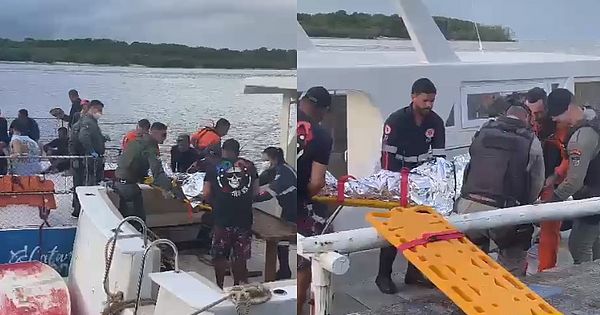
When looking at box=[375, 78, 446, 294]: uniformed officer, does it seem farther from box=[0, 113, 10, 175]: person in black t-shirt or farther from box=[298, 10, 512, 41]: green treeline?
box=[0, 113, 10, 175]: person in black t-shirt

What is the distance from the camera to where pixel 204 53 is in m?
3.04

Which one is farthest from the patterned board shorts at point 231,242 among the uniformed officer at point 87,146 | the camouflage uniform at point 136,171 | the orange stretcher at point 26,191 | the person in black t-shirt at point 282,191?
the orange stretcher at point 26,191

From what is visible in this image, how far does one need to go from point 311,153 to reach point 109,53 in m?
1.01

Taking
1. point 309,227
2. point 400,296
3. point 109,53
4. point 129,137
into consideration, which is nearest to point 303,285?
point 309,227

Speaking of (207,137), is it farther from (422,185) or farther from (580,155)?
(580,155)

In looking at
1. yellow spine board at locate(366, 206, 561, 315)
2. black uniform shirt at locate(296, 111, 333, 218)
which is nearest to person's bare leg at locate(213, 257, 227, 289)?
black uniform shirt at locate(296, 111, 333, 218)

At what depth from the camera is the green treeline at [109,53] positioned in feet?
10.0

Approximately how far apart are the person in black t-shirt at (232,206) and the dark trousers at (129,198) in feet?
1.54

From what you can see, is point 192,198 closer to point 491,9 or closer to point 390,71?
point 390,71

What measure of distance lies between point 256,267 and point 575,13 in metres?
2.18

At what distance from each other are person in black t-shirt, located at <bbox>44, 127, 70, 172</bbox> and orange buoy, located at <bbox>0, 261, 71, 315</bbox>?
60cm

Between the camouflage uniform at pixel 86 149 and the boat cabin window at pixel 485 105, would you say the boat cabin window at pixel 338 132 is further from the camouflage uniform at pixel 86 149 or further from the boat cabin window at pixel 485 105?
the camouflage uniform at pixel 86 149

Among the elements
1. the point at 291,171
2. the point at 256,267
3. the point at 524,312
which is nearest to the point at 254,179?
the point at 291,171

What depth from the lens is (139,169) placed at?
3375 millimetres
